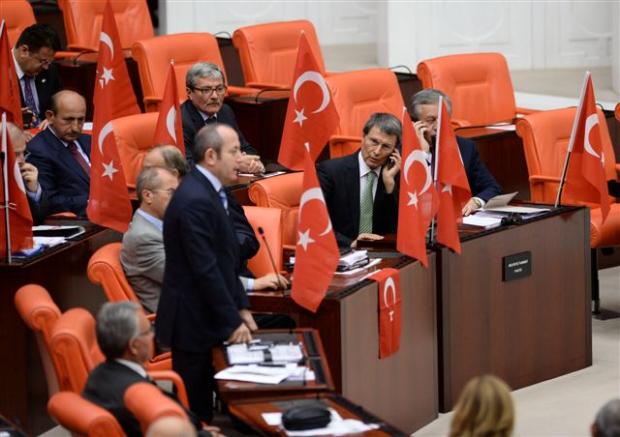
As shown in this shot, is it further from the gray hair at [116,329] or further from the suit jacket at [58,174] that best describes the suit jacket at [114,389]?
the suit jacket at [58,174]

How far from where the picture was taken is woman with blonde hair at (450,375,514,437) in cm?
392

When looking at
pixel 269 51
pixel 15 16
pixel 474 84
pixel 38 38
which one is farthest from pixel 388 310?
pixel 15 16

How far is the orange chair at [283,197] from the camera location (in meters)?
6.76

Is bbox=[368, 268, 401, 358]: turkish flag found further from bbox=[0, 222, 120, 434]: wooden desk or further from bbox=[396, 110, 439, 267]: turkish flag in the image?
bbox=[0, 222, 120, 434]: wooden desk

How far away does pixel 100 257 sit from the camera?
5.88 meters

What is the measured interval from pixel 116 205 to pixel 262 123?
286 cm

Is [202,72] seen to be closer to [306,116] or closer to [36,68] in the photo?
[306,116]

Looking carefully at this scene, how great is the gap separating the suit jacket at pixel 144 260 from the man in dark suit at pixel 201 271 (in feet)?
1.63

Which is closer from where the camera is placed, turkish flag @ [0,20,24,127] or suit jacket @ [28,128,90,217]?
suit jacket @ [28,128,90,217]

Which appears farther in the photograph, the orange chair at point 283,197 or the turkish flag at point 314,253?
the orange chair at point 283,197

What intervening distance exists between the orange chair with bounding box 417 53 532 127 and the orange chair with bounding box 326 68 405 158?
0.31m

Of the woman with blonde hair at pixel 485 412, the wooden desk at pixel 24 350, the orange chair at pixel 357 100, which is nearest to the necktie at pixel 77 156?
the wooden desk at pixel 24 350

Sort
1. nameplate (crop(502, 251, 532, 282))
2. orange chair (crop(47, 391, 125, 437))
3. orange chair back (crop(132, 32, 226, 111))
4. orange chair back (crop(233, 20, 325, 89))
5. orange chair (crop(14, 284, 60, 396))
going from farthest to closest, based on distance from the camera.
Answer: orange chair back (crop(233, 20, 325, 89)) < orange chair back (crop(132, 32, 226, 111)) < nameplate (crop(502, 251, 532, 282)) < orange chair (crop(14, 284, 60, 396)) < orange chair (crop(47, 391, 125, 437))

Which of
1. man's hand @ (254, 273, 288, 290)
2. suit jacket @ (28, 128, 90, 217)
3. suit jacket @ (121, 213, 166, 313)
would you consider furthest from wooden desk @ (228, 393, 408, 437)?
suit jacket @ (28, 128, 90, 217)
